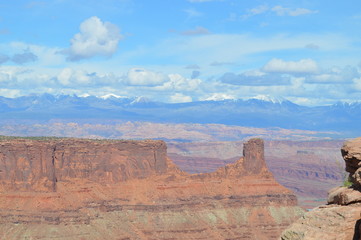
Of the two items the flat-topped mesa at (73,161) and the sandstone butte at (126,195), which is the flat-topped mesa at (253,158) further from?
the flat-topped mesa at (73,161)

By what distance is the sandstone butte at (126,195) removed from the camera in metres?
105

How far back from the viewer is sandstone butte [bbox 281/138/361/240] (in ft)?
61.8

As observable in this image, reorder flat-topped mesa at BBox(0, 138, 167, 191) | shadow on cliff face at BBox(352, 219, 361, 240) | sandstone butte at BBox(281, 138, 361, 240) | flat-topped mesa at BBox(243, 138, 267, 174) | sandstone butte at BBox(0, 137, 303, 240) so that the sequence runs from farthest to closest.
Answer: flat-topped mesa at BBox(243, 138, 267, 174) < flat-topped mesa at BBox(0, 138, 167, 191) < sandstone butte at BBox(0, 137, 303, 240) < sandstone butte at BBox(281, 138, 361, 240) < shadow on cliff face at BBox(352, 219, 361, 240)

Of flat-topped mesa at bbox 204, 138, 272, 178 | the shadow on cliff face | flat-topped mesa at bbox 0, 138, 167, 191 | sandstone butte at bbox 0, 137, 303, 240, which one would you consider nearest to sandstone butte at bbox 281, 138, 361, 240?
the shadow on cliff face

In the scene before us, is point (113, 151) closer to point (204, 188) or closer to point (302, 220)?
point (204, 188)

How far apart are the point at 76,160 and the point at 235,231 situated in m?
27.1

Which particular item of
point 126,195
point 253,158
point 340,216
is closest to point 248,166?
point 253,158

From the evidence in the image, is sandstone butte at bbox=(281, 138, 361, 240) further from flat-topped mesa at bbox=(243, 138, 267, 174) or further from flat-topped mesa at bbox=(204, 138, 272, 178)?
flat-topped mesa at bbox=(243, 138, 267, 174)

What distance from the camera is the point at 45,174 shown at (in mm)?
110062

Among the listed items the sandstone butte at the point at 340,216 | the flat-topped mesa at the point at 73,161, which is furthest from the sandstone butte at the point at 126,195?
the sandstone butte at the point at 340,216

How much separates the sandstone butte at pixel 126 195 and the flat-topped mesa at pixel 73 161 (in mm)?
145

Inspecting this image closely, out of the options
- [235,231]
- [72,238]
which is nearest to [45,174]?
[72,238]

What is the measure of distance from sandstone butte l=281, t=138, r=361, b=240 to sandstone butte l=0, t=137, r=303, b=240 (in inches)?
3241

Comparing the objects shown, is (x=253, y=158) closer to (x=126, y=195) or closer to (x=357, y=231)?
(x=126, y=195)
